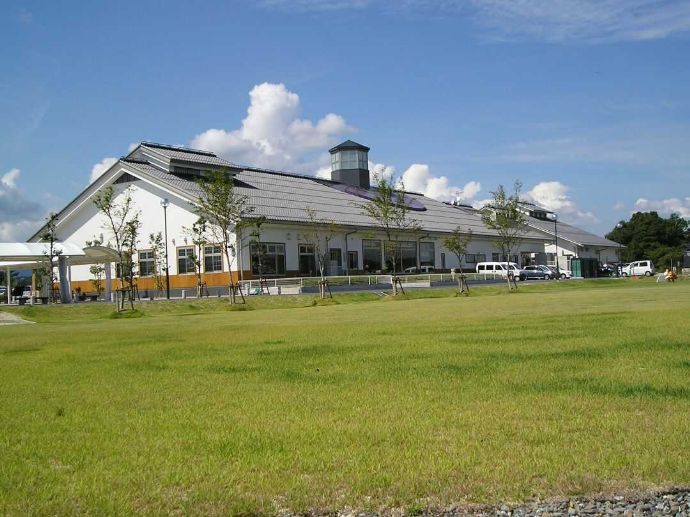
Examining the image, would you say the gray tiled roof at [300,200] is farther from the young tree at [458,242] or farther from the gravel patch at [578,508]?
the gravel patch at [578,508]

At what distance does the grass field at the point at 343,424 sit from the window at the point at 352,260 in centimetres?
3957

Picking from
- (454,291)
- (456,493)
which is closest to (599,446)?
(456,493)

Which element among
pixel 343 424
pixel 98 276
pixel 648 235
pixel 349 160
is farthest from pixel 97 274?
pixel 648 235

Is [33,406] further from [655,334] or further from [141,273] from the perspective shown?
[141,273]

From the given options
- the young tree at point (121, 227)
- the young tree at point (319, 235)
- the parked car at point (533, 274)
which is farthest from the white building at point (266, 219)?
the parked car at point (533, 274)

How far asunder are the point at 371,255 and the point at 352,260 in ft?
7.24

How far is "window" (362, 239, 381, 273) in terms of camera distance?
52.5m

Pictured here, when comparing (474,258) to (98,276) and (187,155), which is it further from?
(98,276)

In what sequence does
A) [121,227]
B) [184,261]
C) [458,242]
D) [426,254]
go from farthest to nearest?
[426,254]
[458,242]
[184,261]
[121,227]

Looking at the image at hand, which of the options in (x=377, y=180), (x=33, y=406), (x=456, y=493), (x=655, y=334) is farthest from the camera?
(x=377, y=180)

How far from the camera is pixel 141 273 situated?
48.5m

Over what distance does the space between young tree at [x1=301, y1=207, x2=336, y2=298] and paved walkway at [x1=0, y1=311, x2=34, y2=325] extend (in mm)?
20992

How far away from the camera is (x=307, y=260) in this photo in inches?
1893

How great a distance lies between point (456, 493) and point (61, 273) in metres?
37.4
